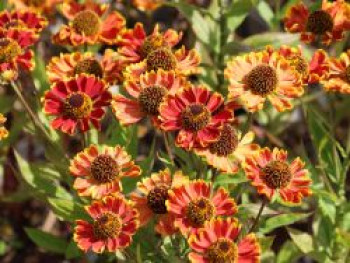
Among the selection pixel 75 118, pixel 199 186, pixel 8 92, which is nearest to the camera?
pixel 199 186

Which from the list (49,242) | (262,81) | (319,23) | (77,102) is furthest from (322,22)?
(49,242)

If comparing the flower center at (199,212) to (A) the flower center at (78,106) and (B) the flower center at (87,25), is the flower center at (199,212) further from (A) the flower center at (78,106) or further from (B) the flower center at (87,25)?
(B) the flower center at (87,25)

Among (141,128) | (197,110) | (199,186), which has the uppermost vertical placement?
(197,110)

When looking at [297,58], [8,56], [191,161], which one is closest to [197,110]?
[191,161]

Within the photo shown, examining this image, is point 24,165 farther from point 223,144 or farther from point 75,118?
point 223,144

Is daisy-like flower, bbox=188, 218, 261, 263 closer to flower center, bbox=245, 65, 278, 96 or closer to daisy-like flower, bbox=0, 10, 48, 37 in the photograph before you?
flower center, bbox=245, 65, 278, 96

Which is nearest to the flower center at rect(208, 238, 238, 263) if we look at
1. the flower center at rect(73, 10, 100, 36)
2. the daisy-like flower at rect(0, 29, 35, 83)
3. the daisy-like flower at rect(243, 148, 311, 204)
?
the daisy-like flower at rect(243, 148, 311, 204)

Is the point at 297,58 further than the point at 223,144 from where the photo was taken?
Yes
